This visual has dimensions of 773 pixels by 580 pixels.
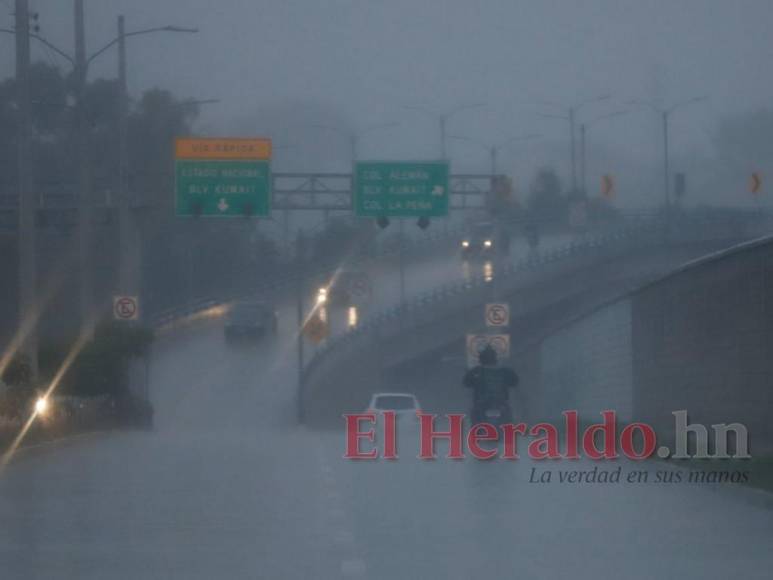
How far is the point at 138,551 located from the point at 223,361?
206 feet

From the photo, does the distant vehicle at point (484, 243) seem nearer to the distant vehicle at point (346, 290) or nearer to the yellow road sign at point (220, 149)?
the distant vehicle at point (346, 290)

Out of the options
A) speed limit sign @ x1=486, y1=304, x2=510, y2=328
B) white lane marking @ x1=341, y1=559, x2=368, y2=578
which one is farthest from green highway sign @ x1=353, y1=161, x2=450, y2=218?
white lane marking @ x1=341, y1=559, x2=368, y2=578

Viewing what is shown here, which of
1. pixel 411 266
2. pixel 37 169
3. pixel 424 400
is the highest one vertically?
pixel 37 169

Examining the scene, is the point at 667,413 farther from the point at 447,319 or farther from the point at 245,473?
the point at 447,319

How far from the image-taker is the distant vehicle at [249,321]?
76.5m

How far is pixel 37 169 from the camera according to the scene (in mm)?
89875

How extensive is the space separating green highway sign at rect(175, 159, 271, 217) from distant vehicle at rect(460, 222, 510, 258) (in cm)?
1084

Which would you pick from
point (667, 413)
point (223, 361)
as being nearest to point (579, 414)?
point (667, 413)

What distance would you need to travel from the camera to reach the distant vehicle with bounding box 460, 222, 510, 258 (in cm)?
5258

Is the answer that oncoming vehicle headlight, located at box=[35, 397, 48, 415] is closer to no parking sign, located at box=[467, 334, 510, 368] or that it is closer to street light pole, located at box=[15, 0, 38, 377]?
street light pole, located at box=[15, 0, 38, 377]

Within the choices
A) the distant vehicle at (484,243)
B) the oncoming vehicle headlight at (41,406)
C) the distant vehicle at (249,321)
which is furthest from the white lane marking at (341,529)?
the distant vehicle at (249,321)

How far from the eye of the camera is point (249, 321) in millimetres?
76562

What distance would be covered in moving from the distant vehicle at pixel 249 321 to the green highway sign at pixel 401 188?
3393cm

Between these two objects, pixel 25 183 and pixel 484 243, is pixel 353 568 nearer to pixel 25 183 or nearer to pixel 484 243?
pixel 25 183
